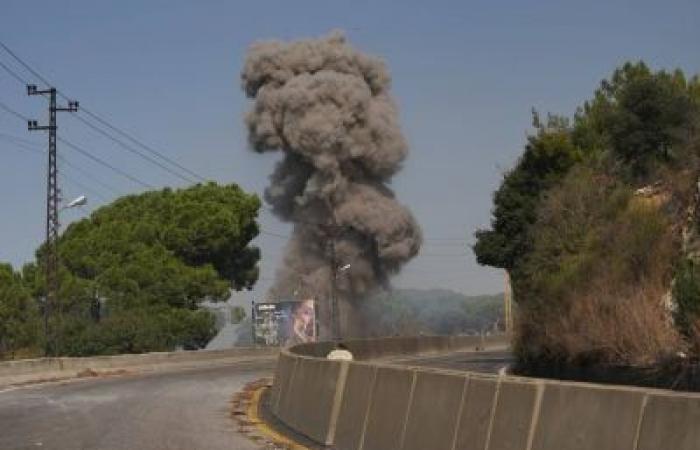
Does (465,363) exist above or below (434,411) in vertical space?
below

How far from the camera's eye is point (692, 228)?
2569cm

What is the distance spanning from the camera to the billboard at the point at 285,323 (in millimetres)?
72312

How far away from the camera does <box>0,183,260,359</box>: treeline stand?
2436 inches

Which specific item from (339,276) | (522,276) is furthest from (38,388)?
(339,276)

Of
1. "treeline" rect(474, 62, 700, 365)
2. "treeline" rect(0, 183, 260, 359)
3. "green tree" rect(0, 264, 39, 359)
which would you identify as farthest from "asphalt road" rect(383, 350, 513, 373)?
"green tree" rect(0, 264, 39, 359)

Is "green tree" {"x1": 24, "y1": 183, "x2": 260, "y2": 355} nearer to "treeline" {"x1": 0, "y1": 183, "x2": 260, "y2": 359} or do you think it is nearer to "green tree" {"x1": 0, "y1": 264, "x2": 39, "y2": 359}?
"treeline" {"x1": 0, "y1": 183, "x2": 260, "y2": 359}

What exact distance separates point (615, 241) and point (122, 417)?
560 inches

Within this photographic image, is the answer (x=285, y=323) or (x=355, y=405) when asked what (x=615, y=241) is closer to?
(x=355, y=405)

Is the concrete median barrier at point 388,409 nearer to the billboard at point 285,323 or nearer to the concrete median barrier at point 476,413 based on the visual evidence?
the concrete median barrier at point 476,413

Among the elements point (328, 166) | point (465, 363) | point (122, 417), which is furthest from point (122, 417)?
point (328, 166)

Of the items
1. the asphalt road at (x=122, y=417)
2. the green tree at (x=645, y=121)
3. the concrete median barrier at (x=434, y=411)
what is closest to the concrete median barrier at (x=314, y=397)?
the asphalt road at (x=122, y=417)

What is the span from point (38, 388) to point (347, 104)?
6124 cm

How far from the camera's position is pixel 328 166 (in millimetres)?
86625

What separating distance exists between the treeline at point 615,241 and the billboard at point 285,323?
93.7 feet
